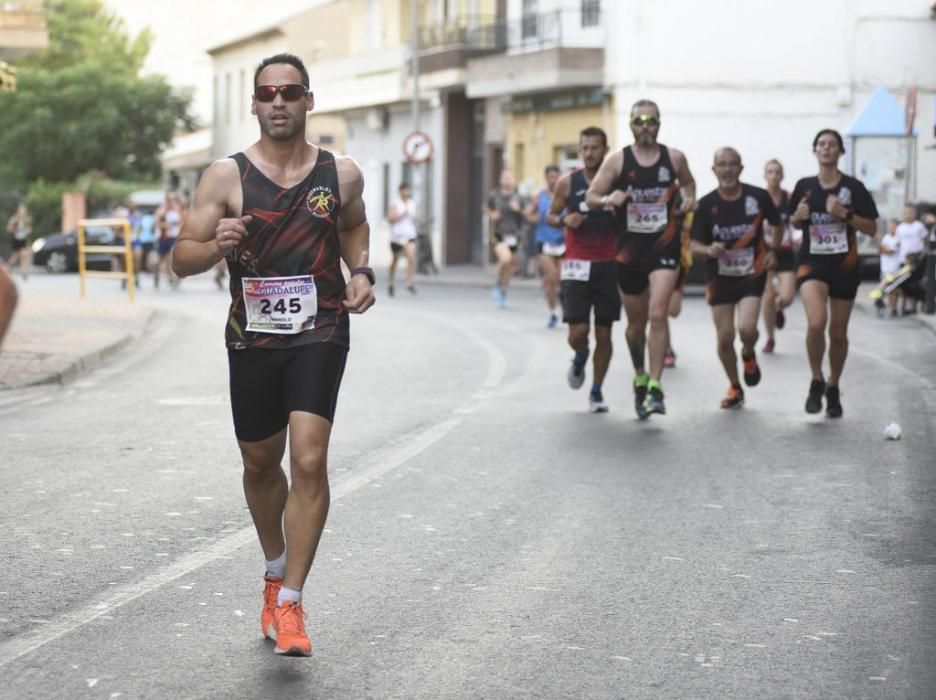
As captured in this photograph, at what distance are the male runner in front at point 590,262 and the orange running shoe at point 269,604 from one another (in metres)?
6.98

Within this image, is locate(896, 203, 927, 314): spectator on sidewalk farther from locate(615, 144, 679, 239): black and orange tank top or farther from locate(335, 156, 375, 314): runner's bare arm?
locate(335, 156, 375, 314): runner's bare arm

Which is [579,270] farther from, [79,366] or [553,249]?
[553,249]

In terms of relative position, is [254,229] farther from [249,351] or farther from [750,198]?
[750,198]

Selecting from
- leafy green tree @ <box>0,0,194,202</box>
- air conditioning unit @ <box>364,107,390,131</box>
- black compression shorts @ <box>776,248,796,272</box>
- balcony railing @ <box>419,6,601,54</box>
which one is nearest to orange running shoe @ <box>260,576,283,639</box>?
Result: black compression shorts @ <box>776,248,796,272</box>

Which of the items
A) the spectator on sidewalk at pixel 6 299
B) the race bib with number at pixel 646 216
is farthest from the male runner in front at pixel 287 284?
the race bib with number at pixel 646 216

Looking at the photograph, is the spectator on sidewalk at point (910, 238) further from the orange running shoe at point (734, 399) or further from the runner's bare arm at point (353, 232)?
the runner's bare arm at point (353, 232)

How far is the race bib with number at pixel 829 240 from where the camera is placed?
12773 millimetres

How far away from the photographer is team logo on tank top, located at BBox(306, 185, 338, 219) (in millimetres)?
6105

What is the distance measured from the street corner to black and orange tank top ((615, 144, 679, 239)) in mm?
4189

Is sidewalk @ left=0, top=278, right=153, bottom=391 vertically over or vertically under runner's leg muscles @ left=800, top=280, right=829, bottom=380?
under

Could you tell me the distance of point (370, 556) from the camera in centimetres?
773

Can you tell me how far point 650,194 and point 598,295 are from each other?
0.84 meters

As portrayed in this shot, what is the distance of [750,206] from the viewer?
1357 cm

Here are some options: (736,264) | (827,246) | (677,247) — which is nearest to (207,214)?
(677,247)
